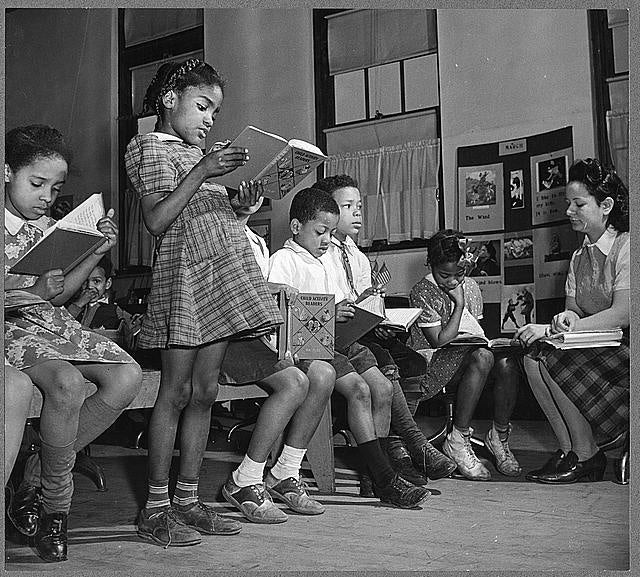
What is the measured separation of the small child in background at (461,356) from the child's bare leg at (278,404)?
1.20 ft

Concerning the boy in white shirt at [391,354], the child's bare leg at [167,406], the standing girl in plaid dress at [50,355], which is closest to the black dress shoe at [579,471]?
the boy in white shirt at [391,354]

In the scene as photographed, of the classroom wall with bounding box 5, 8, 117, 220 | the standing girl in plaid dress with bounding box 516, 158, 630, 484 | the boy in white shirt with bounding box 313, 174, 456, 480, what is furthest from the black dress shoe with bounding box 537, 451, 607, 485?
the classroom wall with bounding box 5, 8, 117, 220

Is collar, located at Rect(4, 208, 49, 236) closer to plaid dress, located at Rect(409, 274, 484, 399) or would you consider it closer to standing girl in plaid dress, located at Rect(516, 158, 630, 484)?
plaid dress, located at Rect(409, 274, 484, 399)

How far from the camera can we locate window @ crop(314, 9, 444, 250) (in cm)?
194

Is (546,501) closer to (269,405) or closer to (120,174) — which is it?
(269,405)

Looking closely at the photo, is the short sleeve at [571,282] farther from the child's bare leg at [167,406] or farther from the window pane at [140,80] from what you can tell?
the window pane at [140,80]

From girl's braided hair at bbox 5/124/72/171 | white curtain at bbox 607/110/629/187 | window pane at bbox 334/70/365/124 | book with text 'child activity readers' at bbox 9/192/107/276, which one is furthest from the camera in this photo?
window pane at bbox 334/70/365/124

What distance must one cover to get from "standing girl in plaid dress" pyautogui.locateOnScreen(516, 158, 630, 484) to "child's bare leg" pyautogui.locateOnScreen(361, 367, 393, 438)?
13.7 inches

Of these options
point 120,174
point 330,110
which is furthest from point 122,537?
point 330,110

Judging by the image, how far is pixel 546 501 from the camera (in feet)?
5.70

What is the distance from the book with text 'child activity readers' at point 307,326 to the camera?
5.84ft

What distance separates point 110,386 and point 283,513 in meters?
0.46

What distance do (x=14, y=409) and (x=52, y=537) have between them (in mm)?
245

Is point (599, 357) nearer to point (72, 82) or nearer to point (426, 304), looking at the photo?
point (426, 304)
